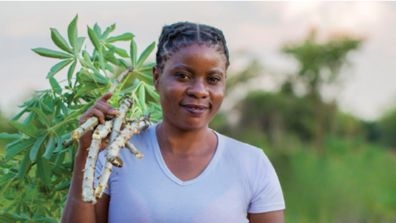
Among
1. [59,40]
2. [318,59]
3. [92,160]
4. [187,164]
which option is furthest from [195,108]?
[318,59]

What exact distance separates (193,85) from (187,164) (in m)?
0.21

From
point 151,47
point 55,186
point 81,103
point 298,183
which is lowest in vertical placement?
point 298,183

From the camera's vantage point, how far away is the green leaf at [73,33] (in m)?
2.64

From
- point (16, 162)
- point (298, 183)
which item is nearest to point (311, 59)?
point (298, 183)

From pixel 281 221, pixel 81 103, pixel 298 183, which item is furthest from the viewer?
pixel 298 183

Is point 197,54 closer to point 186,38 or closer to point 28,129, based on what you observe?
point 186,38

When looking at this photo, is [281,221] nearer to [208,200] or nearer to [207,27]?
[208,200]

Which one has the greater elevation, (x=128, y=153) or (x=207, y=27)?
(x=207, y=27)

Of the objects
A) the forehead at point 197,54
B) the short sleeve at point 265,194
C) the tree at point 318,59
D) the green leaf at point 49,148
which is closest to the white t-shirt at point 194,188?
the short sleeve at point 265,194

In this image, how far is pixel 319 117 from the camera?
1803 cm

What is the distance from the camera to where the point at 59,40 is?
2658mm

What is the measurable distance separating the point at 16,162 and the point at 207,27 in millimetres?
938

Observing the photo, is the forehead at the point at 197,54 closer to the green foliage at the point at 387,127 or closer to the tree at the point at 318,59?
the tree at the point at 318,59

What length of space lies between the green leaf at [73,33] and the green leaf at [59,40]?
0.02 metres
